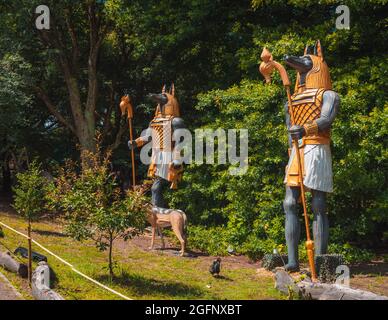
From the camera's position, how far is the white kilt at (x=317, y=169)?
9188 millimetres

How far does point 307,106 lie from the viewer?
922cm

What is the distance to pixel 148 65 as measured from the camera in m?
19.8

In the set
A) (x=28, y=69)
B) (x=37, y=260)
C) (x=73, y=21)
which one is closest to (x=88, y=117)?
(x=28, y=69)

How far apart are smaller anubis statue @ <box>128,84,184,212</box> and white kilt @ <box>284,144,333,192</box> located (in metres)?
4.22

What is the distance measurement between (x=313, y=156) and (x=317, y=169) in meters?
0.25

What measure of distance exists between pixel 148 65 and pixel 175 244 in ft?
28.5

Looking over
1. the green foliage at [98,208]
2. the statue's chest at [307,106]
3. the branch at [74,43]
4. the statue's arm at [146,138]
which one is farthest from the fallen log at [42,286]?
the branch at [74,43]

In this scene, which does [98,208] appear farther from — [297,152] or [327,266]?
[327,266]

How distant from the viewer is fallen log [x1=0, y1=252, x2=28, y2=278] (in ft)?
28.1

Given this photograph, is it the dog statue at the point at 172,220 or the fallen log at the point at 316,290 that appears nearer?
the fallen log at the point at 316,290

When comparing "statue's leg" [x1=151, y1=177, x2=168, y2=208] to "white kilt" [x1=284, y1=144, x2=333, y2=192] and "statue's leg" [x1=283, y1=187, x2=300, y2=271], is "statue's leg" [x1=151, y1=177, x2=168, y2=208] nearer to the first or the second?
"statue's leg" [x1=283, y1=187, x2=300, y2=271]

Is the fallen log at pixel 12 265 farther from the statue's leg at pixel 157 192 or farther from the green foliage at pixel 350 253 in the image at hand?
the green foliage at pixel 350 253

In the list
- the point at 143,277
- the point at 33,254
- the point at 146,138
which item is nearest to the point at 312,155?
the point at 143,277

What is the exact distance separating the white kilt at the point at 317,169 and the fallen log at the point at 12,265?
5111mm
